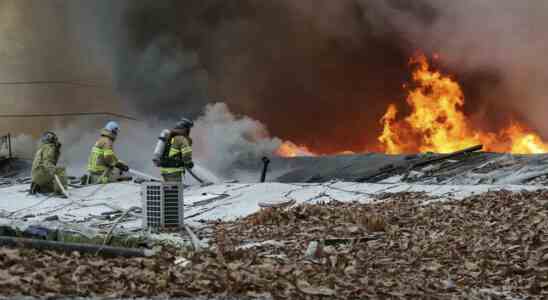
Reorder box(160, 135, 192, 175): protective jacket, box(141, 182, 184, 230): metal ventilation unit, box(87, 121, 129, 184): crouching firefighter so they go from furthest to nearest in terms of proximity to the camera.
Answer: box(87, 121, 129, 184): crouching firefighter → box(160, 135, 192, 175): protective jacket → box(141, 182, 184, 230): metal ventilation unit

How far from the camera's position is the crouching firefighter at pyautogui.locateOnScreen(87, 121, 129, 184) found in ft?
59.2

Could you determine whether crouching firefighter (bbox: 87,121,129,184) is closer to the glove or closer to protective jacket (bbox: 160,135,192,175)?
the glove

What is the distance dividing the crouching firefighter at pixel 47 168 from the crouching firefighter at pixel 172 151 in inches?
159

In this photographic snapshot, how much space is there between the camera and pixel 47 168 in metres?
17.6

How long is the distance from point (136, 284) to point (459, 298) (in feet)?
10.9

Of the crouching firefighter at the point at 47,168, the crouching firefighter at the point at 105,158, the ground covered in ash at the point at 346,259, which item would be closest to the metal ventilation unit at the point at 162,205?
the ground covered in ash at the point at 346,259

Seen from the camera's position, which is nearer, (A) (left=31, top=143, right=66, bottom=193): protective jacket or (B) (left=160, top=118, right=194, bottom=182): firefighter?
(B) (left=160, top=118, right=194, bottom=182): firefighter

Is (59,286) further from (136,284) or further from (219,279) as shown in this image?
(219,279)

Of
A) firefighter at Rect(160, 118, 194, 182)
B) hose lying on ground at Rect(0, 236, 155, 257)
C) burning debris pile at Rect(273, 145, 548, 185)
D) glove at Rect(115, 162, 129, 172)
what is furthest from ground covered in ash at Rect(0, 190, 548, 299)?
glove at Rect(115, 162, 129, 172)

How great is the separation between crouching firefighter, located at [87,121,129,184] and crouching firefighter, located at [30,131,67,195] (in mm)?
862

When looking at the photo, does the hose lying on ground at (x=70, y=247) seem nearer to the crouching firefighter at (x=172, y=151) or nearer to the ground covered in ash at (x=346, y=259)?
the ground covered in ash at (x=346, y=259)

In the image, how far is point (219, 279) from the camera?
258 inches

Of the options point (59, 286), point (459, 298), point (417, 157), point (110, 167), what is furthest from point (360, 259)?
point (417, 157)

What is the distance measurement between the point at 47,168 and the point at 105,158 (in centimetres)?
145
